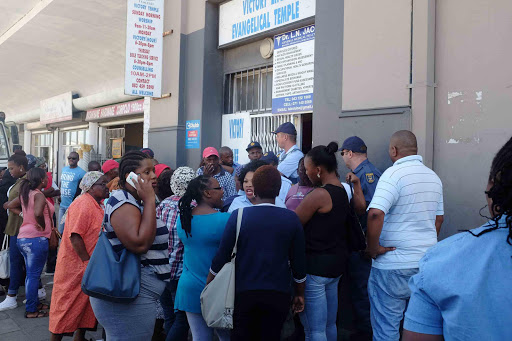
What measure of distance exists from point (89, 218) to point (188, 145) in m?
4.44

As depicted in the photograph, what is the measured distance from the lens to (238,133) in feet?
24.4

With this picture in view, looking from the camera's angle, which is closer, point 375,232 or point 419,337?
point 419,337

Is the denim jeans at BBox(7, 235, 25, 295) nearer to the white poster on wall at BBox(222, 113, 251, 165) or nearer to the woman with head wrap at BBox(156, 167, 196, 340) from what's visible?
the woman with head wrap at BBox(156, 167, 196, 340)

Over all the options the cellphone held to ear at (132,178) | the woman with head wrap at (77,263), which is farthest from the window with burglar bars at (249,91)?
the cellphone held to ear at (132,178)

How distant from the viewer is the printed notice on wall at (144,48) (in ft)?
24.6

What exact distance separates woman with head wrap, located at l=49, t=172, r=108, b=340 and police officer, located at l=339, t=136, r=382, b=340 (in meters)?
2.35

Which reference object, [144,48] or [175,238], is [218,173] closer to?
[175,238]

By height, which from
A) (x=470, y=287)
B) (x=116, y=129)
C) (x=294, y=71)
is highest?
(x=294, y=71)

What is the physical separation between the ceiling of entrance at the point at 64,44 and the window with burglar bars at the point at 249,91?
455cm

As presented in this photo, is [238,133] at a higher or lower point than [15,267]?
higher

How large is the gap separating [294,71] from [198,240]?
4.01 metres

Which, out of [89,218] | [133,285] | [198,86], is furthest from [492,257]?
[198,86]

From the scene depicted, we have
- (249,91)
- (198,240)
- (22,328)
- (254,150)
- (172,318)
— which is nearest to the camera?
(198,240)

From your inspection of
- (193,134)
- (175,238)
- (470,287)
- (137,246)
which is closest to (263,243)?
(137,246)
